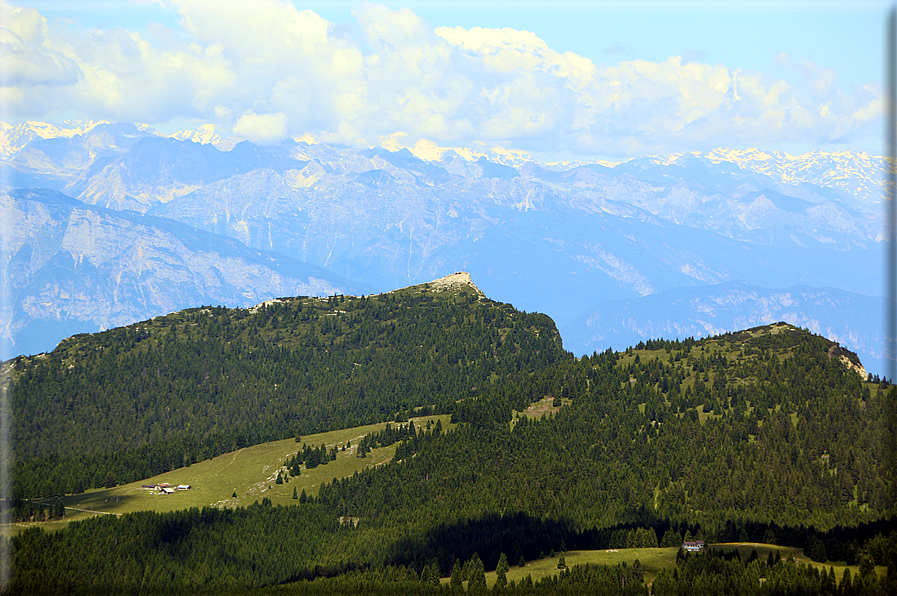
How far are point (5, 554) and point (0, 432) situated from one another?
34.3m

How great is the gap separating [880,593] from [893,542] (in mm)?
18096

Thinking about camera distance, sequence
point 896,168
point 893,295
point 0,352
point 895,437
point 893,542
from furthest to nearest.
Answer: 1. point 893,542
2. point 0,352
3. point 895,437
4. point 896,168
5. point 893,295

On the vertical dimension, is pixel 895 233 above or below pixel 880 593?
above

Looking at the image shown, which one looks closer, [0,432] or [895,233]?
[895,233]

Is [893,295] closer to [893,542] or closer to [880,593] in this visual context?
[880,593]

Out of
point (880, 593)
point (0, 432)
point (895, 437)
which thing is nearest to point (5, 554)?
point (0, 432)

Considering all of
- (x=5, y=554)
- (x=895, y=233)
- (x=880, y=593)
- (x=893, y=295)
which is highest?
(x=895, y=233)

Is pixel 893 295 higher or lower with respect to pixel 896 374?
higher

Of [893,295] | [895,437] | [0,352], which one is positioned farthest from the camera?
[0,352]

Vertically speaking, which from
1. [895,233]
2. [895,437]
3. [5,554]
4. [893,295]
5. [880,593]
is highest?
[895,233]

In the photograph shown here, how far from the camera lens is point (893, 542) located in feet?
650

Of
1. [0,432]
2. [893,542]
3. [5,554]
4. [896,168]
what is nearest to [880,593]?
[893,542]

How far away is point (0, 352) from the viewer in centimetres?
14250

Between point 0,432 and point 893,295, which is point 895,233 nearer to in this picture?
point 893,295
